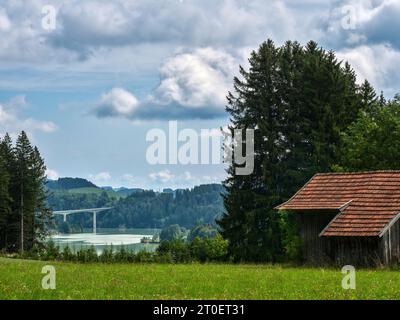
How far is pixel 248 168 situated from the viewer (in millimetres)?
63000

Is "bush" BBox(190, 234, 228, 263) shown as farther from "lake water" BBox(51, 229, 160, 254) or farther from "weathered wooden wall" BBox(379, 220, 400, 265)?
"weathered wooden wall" BBox(379, 220, 400, 265)

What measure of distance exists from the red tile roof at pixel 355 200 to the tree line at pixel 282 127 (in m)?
17.3

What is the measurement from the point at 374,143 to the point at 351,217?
743 inches

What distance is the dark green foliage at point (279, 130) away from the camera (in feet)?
199

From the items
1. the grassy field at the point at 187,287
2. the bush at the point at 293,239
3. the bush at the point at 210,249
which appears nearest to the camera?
the grassy field at the point at 187,287

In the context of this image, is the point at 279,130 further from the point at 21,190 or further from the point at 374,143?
the point at 21,190

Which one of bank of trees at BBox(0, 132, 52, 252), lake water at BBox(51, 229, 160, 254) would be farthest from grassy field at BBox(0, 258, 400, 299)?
bank of trees at BBox(0, 132, 52, 252)

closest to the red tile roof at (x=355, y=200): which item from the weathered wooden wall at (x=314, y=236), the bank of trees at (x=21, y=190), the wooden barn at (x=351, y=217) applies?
the wooden barn at (x=351, y=217)

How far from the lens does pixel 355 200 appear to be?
125ft

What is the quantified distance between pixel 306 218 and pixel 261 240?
2109 cm

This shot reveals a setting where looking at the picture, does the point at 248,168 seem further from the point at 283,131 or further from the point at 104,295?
the point at 104,295

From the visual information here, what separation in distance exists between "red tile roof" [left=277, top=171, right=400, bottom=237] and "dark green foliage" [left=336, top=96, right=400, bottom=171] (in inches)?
512

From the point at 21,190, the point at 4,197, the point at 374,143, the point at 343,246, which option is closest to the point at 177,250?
the point at 374,143

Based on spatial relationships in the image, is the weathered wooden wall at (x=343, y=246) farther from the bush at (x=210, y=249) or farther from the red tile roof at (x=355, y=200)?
the bush at (x=210, y=249)
